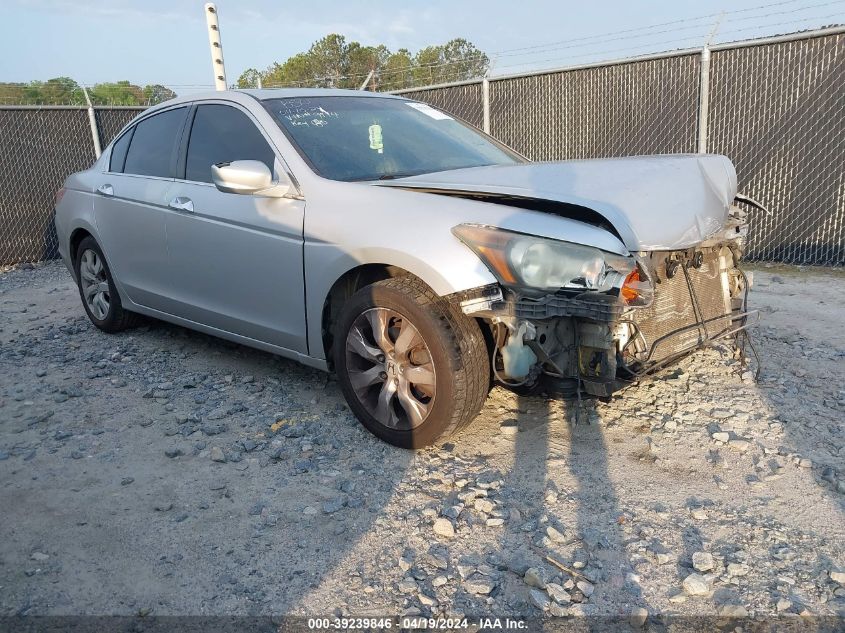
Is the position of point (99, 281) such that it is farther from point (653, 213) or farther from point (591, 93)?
point (591, 93)

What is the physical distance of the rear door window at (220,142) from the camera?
4051 millimetres

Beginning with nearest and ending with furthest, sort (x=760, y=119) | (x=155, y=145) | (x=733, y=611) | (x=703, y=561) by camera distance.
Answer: (x=733, y=611)
(x=703, y=561)
(x=155, y=145)
(x=760, y=119)

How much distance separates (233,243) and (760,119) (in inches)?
265

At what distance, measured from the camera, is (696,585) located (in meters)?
2.37

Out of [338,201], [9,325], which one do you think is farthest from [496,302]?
[9,325]

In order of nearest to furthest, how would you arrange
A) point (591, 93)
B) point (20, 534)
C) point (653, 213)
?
1. point (20, 534)
2. point (653, 213)
3. point (591, 93)

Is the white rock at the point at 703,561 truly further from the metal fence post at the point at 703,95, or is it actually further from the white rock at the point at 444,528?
A: the metal fence post at the point at 703,95

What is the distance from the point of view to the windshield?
384cm

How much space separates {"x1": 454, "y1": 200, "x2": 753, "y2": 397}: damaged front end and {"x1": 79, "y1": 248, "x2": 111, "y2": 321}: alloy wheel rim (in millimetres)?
3627

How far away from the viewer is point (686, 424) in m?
3.65

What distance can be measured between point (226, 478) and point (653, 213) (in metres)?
2.29

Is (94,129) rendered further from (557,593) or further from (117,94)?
(557,593)

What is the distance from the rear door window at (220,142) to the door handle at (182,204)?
0.47 feet

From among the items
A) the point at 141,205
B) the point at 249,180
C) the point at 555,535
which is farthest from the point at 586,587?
the point at 141,205
